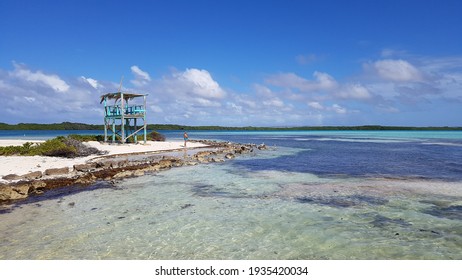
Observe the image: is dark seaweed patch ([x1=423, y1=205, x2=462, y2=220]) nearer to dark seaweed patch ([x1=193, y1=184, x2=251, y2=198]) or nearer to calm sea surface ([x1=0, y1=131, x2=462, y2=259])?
calm sea surface ([x1=0, y1=131, x2=462, y2=259])

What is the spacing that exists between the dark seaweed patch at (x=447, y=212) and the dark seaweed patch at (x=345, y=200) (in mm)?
1641

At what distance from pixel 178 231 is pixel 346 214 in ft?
18.8

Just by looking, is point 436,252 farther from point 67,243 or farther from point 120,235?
point 67,243

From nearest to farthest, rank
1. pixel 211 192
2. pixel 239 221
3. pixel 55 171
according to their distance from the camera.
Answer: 1. pixel 239 221
2. pixel 211 192
3. pixel 55 171

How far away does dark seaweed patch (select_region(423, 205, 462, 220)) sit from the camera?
10.3 metres

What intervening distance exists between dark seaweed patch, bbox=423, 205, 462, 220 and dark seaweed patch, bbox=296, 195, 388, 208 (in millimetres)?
1641

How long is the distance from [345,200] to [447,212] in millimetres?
3414

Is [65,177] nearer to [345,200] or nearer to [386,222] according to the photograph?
[345,200]

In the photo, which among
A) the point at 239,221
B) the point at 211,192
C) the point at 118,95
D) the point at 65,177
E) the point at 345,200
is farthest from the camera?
the point at 118,95

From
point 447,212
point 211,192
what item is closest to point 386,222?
point 447,212

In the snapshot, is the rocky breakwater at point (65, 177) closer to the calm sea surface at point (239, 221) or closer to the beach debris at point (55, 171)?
the beach debris at point (55, 171)

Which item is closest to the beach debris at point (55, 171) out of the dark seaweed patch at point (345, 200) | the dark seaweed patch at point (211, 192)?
the dark seaweed patch at point (211, 192)

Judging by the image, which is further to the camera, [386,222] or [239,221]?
[239,221]

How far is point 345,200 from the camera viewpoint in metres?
12.7
